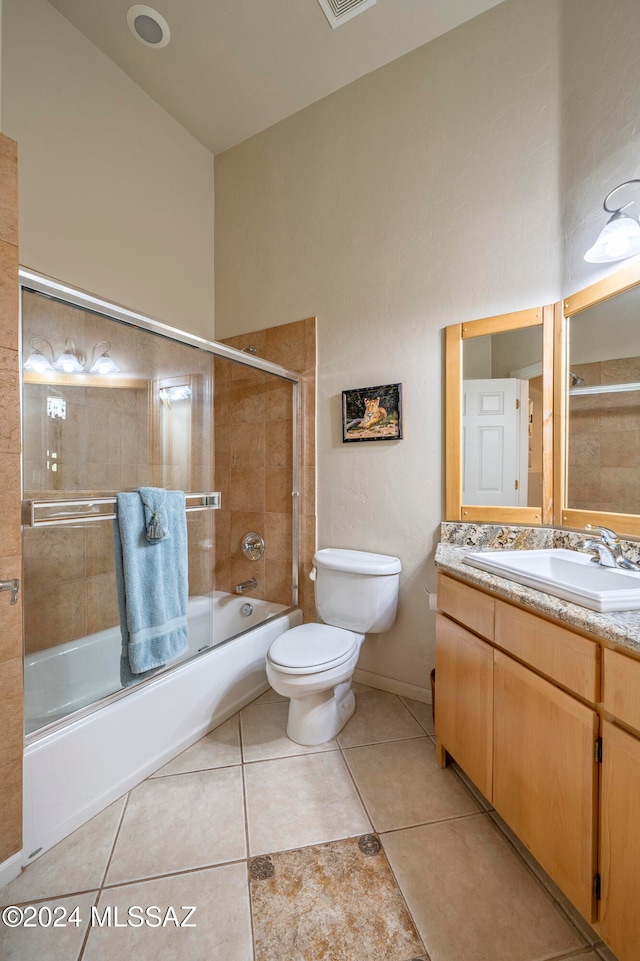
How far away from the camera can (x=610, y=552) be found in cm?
121

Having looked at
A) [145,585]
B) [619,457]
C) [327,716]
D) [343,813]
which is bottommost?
[343,813]

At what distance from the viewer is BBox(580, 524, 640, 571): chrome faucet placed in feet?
3.86

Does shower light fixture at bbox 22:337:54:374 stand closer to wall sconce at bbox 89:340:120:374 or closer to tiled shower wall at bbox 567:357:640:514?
wall sconce at bbox 89:340:120:374

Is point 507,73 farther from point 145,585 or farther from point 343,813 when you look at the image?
point 343,813

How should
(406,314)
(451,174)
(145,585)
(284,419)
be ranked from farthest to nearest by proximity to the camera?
(284,419) → (406,314) → (451,174) → (145,585)

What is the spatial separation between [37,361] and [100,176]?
108cm

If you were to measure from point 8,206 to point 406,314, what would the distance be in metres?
1.56

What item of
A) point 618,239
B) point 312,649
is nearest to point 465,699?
point 312,649

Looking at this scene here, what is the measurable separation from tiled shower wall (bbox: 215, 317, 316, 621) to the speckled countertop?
853mm

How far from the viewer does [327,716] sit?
1.66 m

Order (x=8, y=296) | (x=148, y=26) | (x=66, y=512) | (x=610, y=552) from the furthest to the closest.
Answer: (x=148, y=26)
(x=66, y=512)
(x=610, y=552)
(x=8, y=296)

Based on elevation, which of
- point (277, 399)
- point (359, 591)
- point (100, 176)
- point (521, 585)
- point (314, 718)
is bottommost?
point (314, 718)

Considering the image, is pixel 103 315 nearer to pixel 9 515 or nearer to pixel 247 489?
pixel 9 515

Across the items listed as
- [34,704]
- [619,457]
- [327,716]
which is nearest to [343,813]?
[327,716]
